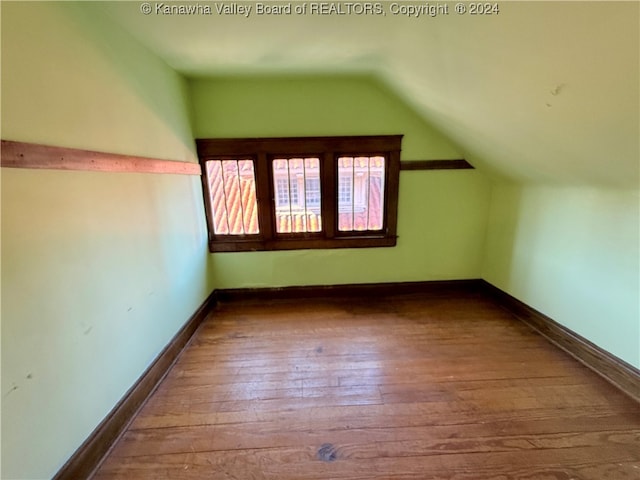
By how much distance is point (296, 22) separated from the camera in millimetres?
1654

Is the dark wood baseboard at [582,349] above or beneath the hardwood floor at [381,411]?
above

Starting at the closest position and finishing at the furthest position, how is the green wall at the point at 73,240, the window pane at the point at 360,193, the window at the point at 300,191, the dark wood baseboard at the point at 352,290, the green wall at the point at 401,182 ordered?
the green wall at the point at 73,240 < the green wall at the point at 401,182 < the window at the point at 300,191 < the window pane at the point at 360,193 < the dark wood baseboard at the point at 352,290

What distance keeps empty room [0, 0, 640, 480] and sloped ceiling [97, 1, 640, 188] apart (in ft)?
0.05

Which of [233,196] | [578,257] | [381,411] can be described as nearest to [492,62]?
[578,257]

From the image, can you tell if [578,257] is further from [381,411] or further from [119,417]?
[119,417]

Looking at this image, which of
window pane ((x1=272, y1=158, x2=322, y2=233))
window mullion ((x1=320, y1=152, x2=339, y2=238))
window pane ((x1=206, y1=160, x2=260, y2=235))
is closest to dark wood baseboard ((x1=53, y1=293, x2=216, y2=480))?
Result: window pane ((x1=206, y1=160, x2=260, y2=235))

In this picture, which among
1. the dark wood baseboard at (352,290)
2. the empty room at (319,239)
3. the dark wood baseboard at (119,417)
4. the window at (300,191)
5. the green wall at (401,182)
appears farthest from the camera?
the dark wood baseboard at (352,290)

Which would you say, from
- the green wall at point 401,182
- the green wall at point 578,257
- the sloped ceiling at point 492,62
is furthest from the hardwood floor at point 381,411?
the sloped ceiling at point 492,62

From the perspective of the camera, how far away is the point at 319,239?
3.19 m

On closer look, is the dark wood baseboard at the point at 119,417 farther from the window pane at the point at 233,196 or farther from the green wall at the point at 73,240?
the window pane at the point at 233,196

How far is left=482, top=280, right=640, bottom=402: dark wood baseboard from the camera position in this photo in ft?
6.08

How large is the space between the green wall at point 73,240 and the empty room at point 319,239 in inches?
0.4

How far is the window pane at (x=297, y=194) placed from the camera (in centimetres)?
303

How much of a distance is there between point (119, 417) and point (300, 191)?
87.7 inches
